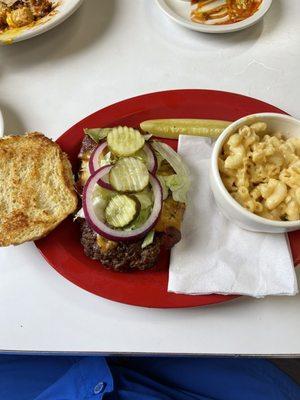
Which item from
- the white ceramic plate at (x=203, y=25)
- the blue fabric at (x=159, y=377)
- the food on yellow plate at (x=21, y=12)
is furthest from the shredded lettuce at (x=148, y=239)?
the food on yellow plate at (x=21, y=12)

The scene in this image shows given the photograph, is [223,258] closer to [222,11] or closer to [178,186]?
[178,186]

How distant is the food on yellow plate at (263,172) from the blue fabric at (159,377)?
1.54 feet

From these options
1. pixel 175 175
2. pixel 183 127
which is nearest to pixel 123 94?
pixel 183 127

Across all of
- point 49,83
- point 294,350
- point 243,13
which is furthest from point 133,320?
point 243,13

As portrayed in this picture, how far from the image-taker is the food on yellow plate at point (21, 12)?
1352 millimetres

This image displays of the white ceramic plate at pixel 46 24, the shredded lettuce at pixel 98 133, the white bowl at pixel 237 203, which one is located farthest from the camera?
the white ceramic plate at pixel 46 24

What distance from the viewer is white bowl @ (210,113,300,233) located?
92 cm

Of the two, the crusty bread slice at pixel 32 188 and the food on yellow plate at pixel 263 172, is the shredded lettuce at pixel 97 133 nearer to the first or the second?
the crusty bread slice at pixel 32 188

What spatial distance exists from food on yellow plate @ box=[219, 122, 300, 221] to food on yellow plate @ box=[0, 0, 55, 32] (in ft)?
2.48

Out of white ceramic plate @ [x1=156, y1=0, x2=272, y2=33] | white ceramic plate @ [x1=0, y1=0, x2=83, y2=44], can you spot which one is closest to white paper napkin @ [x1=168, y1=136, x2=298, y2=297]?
white ceramic plate @ [x1=156, y1=0, x2=272, y2=33]

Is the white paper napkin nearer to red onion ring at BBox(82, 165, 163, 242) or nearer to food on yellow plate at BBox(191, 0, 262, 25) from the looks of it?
red onion ring at BBox(82, 165, 163, 242)

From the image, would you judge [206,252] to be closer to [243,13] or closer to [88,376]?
[88,376]

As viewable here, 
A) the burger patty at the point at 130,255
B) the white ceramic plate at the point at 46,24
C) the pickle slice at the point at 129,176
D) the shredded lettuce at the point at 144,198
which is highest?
the white ceramic plate at the point at 46,24

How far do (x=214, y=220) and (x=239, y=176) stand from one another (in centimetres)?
12
